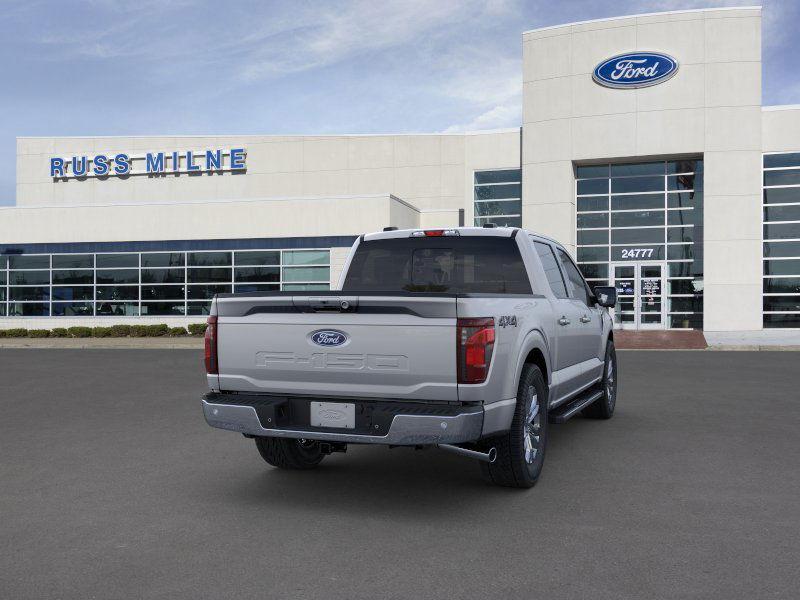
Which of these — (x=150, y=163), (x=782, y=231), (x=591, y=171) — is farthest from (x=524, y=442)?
(x=150, y=163)

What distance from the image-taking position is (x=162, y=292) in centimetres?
3394

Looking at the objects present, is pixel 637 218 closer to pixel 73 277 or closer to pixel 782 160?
pixel 782 160

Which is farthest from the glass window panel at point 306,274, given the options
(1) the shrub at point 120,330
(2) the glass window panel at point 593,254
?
(2) the glass window panel at point 593,254

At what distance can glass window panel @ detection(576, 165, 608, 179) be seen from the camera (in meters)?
31.0

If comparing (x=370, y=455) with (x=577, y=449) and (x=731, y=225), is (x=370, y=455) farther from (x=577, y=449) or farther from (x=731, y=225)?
(x=731, y=225)

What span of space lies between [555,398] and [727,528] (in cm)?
204

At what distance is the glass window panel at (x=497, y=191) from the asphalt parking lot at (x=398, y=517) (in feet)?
81.7

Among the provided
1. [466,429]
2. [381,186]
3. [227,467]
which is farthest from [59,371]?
[381,186]

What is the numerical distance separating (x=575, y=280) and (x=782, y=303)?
23.7 m

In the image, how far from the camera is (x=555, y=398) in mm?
→ 6711

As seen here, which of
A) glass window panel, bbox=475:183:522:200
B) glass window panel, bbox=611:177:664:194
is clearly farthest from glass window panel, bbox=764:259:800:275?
glass window panel, bbox=475:183:522:200

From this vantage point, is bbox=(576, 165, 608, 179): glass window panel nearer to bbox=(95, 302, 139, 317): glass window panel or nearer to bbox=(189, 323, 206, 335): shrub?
bbox=(189, 323, 206, 335): shrub

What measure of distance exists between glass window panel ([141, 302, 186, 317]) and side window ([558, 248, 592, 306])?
2756 centimetres

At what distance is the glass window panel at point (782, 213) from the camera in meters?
29.0
